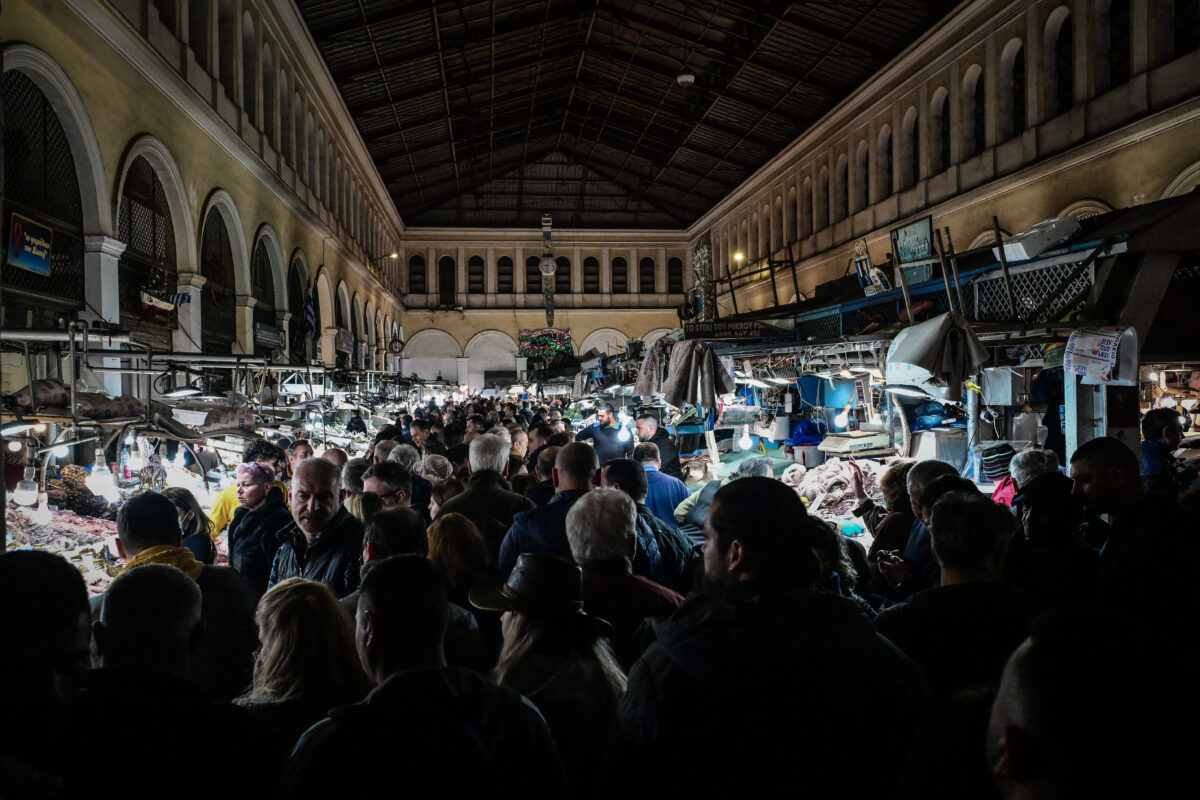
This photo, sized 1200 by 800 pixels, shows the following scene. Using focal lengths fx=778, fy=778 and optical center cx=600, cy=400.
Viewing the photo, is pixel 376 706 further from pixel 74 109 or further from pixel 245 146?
pixel 245 146

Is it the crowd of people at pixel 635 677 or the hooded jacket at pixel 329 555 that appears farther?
the hooded jacket at pixel 329 555

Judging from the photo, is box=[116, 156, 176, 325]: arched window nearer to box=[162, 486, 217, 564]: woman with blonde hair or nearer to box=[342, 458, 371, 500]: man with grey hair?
box=[342, 458, 371, 500]: man with grey hair

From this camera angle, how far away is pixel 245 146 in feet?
45.7

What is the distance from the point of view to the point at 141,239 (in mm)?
10664

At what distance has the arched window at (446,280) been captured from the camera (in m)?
40.5

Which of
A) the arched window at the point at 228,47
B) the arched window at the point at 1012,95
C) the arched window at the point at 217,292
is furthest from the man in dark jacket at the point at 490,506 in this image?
the arched window at the point at 1012,95

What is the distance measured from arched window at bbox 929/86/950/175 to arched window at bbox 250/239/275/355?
16.0m

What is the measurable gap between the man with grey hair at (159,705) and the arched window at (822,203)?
2616 cm

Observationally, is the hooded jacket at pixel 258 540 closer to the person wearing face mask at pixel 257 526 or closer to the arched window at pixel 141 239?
the person wearing face mask at pixel 257 526

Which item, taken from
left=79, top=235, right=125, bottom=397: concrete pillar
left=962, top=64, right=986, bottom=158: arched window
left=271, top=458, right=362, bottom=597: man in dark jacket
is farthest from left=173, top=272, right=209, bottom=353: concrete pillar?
left=962, top=64, right=986, bottom=158: arched window

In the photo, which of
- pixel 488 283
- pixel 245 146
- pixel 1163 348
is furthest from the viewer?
pixel 488 283

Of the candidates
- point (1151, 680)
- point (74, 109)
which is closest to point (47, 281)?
point (74, 109)

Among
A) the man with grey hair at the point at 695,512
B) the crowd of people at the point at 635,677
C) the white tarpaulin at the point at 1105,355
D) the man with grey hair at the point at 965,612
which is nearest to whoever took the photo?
the crowd of people at the point at 635,677

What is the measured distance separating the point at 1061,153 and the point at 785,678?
53.8ft
